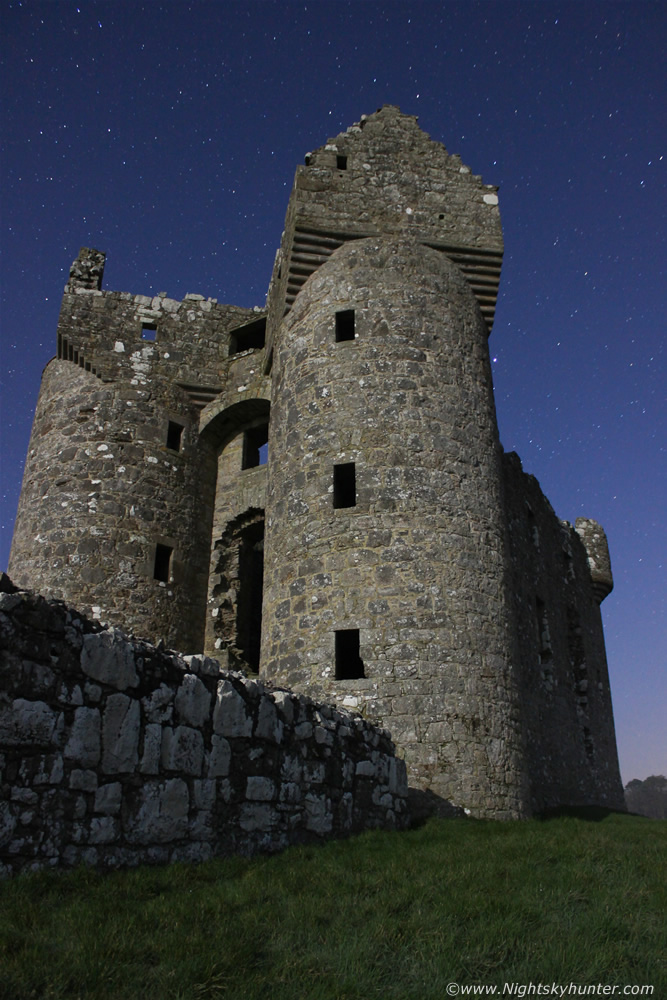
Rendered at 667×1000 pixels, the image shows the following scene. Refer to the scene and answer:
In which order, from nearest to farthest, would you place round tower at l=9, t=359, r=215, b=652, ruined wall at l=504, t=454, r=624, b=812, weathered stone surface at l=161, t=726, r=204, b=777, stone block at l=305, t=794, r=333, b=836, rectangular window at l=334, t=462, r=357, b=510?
weathered stone surface at l=161, t=726, r=204, b=777 → stone block at l=305, t=794, r=333, b=836 → rectangular window at l=334, t=462, r=357, b=510 → round tower at l=9, t=359, r=215, b=652 → ruined wall at l=504, t=454, r=624, b=812

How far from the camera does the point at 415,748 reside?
8734mm

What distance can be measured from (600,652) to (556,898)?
1895 centimetres

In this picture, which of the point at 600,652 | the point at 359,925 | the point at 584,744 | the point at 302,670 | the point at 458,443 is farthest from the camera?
the point at 600,652

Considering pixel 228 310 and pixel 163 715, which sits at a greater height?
pixel 228 310

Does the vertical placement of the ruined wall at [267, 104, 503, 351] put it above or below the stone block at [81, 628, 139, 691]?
above

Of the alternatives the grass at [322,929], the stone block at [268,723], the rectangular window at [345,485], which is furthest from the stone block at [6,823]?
the rectangular window at [345,485]

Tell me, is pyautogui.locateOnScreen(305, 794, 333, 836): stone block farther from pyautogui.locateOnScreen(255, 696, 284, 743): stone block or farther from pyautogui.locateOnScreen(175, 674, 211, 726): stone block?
pyautogui.locateOnScreen(175, 674, 211, 726): stone block

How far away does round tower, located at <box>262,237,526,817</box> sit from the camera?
9047 mm

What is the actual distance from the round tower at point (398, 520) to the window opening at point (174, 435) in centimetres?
364

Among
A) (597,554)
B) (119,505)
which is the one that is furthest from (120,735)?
Result: (597,554)

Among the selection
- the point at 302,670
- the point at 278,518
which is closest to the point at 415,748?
the point at 302,670

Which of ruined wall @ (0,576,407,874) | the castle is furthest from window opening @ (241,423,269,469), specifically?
ruined wall @ (0,576,407,874)

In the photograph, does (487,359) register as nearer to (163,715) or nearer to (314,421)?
(314,421)

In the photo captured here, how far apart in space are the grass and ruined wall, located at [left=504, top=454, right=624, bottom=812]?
8206 millimetres
